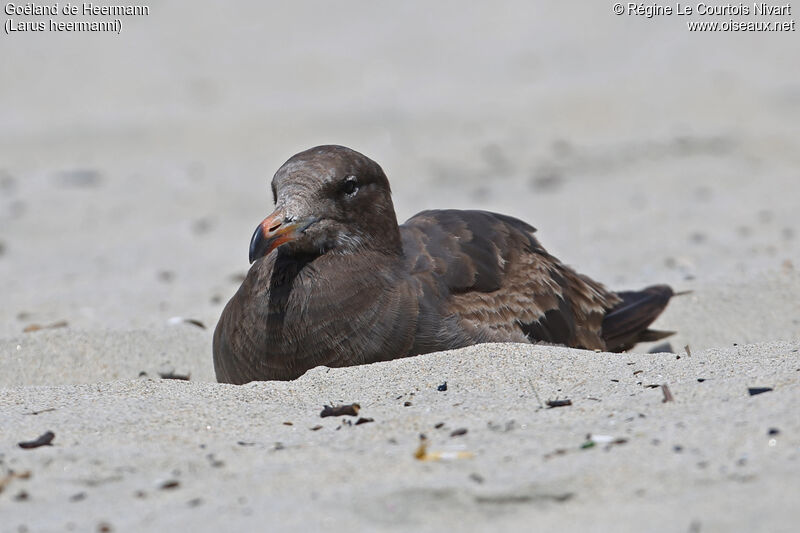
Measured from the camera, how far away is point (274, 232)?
495 centimetres

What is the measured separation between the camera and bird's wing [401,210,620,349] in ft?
17.4

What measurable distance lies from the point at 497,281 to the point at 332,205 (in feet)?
3.04

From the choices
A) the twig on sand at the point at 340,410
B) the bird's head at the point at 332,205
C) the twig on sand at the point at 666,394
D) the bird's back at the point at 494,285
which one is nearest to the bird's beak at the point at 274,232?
the bird's head at the point at 332,205

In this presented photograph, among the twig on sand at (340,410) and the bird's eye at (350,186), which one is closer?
the twig on sand at (340,410)

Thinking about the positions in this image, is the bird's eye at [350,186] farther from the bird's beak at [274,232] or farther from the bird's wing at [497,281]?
the bird's wing at [497,281]

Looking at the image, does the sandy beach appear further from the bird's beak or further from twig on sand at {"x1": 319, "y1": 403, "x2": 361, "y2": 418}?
the bird's beak

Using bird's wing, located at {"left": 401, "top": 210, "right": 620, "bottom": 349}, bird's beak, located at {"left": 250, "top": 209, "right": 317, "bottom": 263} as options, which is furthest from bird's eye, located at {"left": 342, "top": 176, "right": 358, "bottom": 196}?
bird's wing, located at {"left": 401, "top": 210, "right": 620, "bottom": 349}

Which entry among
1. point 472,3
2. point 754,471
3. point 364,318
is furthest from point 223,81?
point 754,471

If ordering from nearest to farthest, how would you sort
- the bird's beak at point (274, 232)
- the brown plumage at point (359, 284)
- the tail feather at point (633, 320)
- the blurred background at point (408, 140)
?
the bird's beak at point (274, 232) < the brown plumage at point (359, 284) < the tail feather at point (633, 320) < the blurred background at point (408, 140)

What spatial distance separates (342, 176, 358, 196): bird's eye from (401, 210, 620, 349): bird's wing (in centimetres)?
38

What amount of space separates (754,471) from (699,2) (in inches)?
545

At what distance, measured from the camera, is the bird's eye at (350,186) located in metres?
5.27

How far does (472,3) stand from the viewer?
17.6 m

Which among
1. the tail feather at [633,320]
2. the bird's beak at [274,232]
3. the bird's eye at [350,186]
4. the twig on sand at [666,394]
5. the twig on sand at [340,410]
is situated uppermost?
the bird's eye at [350,186]
